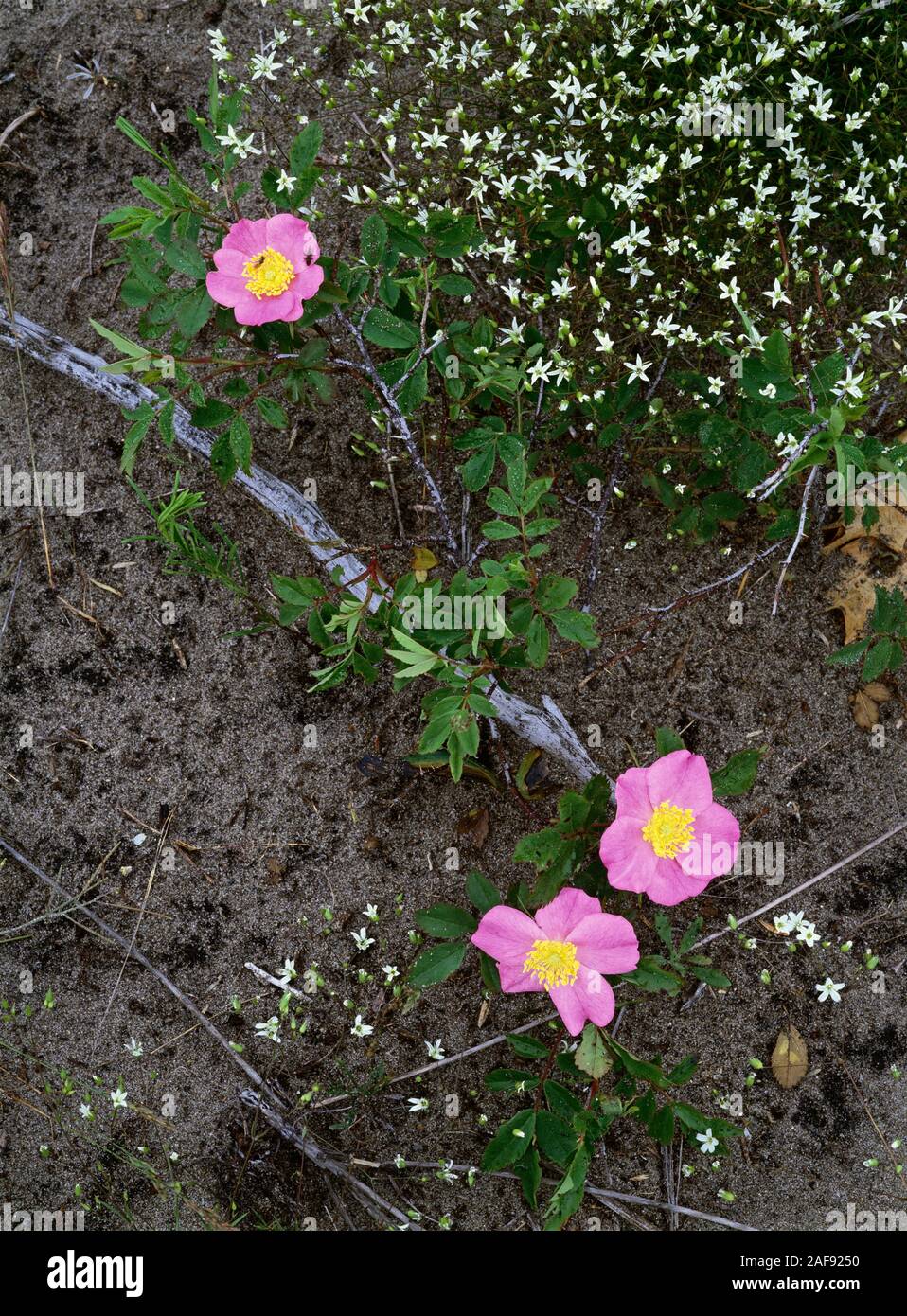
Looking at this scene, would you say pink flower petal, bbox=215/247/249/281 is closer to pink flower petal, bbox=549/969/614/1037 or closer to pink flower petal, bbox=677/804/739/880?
pink flower petal, bbox=677/804/739/880

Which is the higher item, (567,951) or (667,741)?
(667,741)

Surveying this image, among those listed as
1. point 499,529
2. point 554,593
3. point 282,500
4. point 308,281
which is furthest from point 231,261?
point 554,593

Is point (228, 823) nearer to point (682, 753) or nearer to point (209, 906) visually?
point (209, 906)

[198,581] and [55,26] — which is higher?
[55,26]

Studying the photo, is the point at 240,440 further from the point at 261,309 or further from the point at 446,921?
the point at 446,921

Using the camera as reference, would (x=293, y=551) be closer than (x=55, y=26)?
Yes

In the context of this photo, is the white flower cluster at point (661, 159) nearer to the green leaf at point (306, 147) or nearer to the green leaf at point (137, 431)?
the green leaf at point (306, 147)

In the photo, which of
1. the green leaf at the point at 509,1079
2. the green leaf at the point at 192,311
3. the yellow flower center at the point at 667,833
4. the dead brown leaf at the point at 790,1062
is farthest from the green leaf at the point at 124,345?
the dead brown leaf at the point at 790,1062
